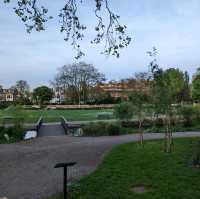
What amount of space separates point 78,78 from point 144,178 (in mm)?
67161

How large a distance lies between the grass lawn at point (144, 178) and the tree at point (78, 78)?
6255cm

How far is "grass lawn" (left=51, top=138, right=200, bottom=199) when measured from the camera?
719 cm

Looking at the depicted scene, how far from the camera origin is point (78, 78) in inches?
2963

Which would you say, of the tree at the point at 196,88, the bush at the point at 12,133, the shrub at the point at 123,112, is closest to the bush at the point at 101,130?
the shrub at the point at 123,112

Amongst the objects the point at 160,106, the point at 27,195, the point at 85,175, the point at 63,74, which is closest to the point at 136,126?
the point at 160,106

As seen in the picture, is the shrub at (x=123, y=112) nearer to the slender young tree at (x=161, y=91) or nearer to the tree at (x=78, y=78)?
the slender young tree at (x=161, y=91)

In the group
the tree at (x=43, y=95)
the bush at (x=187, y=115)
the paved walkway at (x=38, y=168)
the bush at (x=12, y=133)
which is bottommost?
the paved walkway at (x=38, y=168)

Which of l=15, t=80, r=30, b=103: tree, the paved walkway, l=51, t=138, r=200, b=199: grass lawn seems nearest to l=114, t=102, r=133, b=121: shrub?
the paved walkway

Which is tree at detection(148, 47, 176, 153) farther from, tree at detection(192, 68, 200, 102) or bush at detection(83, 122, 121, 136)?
tree at detection(192, 68, 200, 102)

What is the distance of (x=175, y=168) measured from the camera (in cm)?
966

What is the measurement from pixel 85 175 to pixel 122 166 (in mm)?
1334

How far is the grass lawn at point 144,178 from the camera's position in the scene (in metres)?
7.19

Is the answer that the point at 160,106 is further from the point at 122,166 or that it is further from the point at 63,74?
the point at 63,74

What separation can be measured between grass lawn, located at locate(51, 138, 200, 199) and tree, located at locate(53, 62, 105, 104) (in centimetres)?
6255
